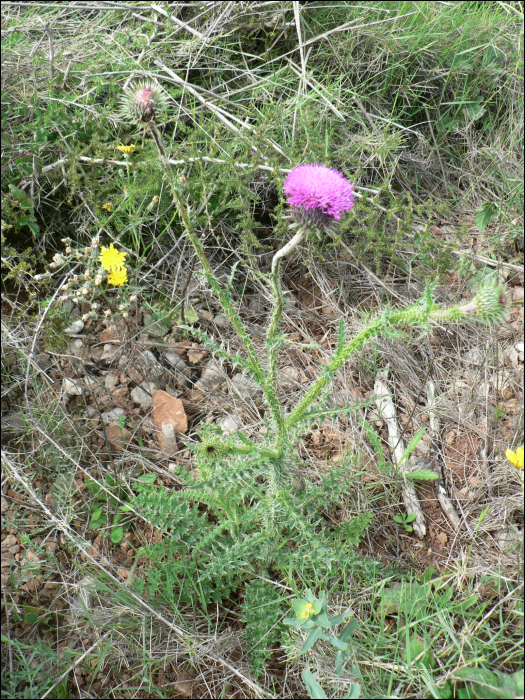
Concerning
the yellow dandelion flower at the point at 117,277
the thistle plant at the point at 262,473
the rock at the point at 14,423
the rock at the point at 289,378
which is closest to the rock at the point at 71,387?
the rock at the point at 14,423

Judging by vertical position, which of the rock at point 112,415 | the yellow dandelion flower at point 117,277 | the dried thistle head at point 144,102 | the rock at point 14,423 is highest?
the dried thistle head at point 144,102

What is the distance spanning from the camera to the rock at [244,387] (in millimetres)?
2381

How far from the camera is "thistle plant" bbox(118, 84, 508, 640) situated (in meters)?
1.48

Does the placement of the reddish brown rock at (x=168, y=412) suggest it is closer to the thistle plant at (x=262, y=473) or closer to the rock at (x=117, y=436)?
the rock at (x=117, y=436)

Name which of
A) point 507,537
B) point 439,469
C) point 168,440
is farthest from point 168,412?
point 507,537

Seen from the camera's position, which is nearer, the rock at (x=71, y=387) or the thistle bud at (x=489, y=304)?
the thistle bud at (x=489, y=304)

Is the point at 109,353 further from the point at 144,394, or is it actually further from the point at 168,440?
the point at 168,440

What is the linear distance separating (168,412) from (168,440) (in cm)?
13

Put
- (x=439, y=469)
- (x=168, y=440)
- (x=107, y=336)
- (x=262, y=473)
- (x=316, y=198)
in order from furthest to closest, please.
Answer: (x=107, y=336) → (x=168, y=440) → (x=439, y=469) → (x=262, y=473) → (x=316, y=198)

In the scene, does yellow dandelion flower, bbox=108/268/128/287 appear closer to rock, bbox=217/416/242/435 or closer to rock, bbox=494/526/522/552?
rock, bbox=217/416/242/435

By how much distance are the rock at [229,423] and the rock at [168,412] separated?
16cm

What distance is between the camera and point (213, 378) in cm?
245

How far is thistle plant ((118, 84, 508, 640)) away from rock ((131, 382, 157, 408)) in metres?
0.53

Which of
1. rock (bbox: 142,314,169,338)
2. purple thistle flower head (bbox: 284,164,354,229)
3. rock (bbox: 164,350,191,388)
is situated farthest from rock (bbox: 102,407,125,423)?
purple thistle flower head (bbox: 284,164,354,229)
